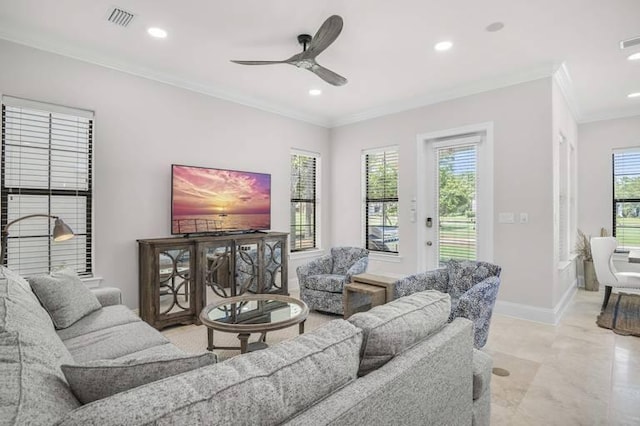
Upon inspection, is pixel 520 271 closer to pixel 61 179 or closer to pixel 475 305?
pixel 475 305

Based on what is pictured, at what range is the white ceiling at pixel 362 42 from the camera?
2.66 metres

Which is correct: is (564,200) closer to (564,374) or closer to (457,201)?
(457,201)

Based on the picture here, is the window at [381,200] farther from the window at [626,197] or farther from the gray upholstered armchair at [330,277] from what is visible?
the window at [626,197]

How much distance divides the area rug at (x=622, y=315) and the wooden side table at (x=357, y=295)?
2.48 metres

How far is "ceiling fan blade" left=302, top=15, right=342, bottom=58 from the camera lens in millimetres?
2340

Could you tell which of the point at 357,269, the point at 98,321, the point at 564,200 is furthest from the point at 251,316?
the point at 564,200

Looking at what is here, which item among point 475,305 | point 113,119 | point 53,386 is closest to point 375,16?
point 475,305

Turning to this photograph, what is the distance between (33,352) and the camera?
0.99m

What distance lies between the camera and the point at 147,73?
3770mm

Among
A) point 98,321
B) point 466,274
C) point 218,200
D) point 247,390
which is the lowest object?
point 98,321

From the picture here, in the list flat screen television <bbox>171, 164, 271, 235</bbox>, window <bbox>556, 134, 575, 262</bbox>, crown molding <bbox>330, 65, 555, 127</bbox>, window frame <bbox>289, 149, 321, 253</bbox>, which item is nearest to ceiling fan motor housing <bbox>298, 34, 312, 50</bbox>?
flat screen television <bbox>171, 164, 271, 235</bbox>

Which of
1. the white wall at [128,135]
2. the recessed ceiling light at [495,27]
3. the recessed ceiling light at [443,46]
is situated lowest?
the white wall at [128,135]

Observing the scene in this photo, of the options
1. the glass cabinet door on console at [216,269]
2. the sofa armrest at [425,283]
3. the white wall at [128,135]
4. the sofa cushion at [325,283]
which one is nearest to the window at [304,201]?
the white wall at [128,135]

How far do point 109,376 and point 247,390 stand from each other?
1.23 ft
